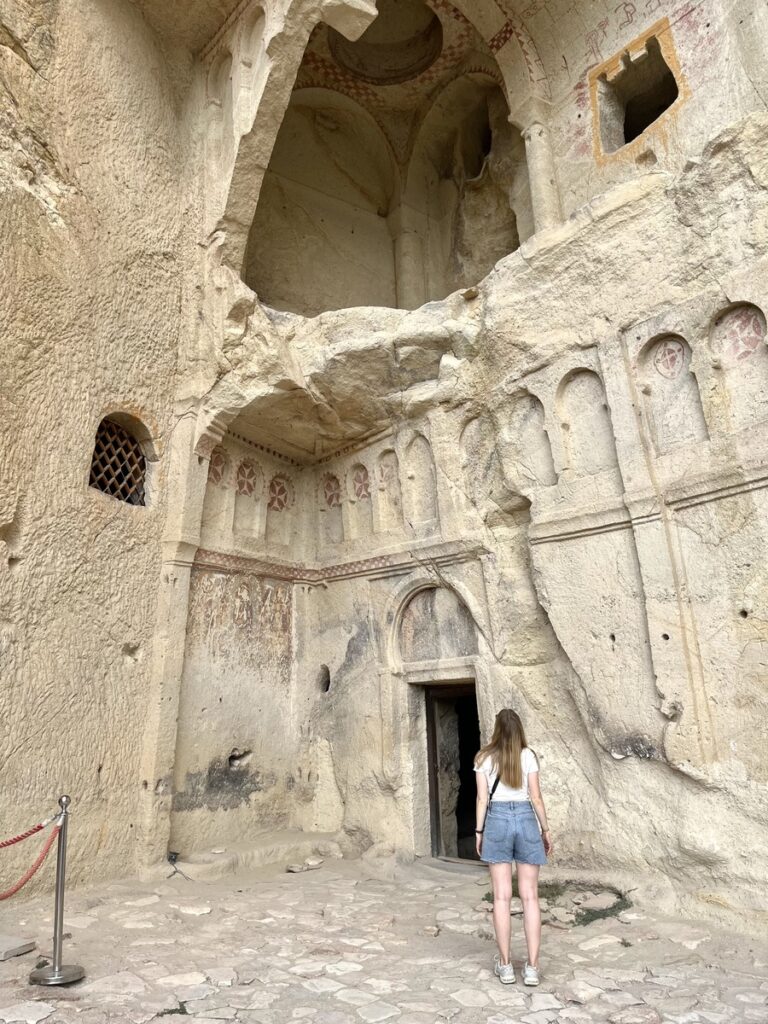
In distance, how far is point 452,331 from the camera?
680 cm

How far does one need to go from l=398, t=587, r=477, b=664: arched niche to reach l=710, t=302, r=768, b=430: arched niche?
9.94ft

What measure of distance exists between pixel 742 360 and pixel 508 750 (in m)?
3.29

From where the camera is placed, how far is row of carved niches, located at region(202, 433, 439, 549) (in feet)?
24.7

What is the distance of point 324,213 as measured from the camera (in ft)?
33.3

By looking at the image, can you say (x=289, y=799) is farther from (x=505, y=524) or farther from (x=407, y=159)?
(x=407, y=159)

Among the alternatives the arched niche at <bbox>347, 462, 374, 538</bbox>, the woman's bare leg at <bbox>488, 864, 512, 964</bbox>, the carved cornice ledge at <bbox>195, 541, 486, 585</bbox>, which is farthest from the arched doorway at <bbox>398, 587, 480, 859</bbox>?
the woman's bare leg at <bbox>488, 864, 512, 964</bbox>

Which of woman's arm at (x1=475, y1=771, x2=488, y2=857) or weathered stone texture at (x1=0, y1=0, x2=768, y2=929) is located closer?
woman's arm at (x1=475, y1=771, x2=488, y2=857)

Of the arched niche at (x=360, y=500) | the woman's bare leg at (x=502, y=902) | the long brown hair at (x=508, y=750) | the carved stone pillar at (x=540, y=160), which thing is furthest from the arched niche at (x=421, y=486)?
the woman's bare leg at (x=502, y=902)

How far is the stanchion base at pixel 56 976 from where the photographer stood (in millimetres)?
3631

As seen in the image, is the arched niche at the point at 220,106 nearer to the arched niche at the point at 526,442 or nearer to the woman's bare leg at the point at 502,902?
the arched niche at the point at 526,442

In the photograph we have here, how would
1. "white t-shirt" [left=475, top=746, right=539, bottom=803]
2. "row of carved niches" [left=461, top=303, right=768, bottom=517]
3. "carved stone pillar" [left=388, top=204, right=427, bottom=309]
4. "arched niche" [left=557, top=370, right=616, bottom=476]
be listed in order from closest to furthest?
"white t-shirt" [left=475, top=746, right=539, bottom=803] < "row of carved niches" [left=461, top=303, right=768, bottom=517] < "arched niche" [left=557, top=370, right=616, bottom=476] < "carved stone pillar" [left=388, top=204, right=427, bottom=309]

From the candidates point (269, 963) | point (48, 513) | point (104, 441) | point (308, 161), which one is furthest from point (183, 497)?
point (308, 161)

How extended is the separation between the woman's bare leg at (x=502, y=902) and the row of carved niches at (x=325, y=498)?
4027mm

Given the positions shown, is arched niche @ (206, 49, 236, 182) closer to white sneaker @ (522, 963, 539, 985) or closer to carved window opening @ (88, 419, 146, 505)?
carved window opening @ (88, 419, 146, 505)
